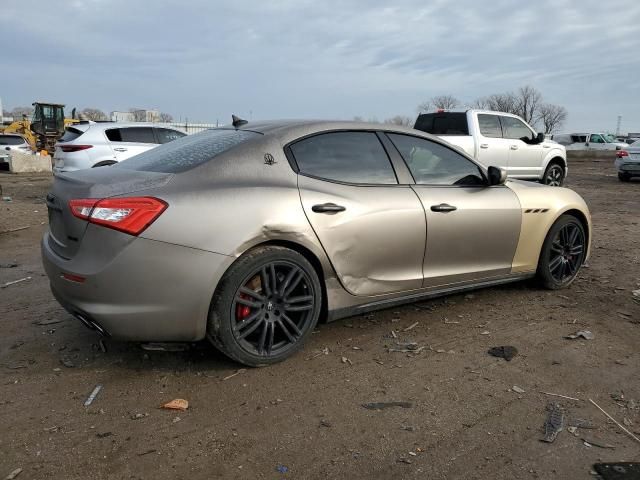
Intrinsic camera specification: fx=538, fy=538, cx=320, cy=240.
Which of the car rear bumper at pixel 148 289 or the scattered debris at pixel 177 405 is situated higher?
the car rear bumper at pixel 148 289

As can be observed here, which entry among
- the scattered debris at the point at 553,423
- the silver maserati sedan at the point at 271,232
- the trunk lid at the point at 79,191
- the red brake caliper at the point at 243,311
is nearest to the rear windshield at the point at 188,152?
the silver maserati sedan at the point at 271,232

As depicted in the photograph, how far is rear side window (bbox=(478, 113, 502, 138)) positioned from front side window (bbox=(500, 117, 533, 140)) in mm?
193

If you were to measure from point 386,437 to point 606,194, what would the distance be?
520 inches

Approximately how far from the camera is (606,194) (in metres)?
13.6

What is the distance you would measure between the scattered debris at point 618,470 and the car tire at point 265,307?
1740 millimetres

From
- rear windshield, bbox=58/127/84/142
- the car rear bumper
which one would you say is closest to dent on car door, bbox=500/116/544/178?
rear windshield, bbox=58/127/84/142

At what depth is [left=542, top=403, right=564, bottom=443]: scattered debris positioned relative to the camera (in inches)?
104

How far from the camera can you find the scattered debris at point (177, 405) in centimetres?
286

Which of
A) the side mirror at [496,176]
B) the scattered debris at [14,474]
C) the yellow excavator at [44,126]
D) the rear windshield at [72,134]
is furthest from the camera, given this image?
the yellow excavator at [44,126]

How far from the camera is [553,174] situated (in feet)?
42.6

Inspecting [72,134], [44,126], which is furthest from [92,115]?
[72,134]

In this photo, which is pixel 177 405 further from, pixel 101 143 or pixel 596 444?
pixel 101 143

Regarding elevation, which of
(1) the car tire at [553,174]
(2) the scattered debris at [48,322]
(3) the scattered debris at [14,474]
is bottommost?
(3) the scattered debris at [14,474]

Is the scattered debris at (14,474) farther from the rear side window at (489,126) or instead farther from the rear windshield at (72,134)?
the rear side window at (489,126)
